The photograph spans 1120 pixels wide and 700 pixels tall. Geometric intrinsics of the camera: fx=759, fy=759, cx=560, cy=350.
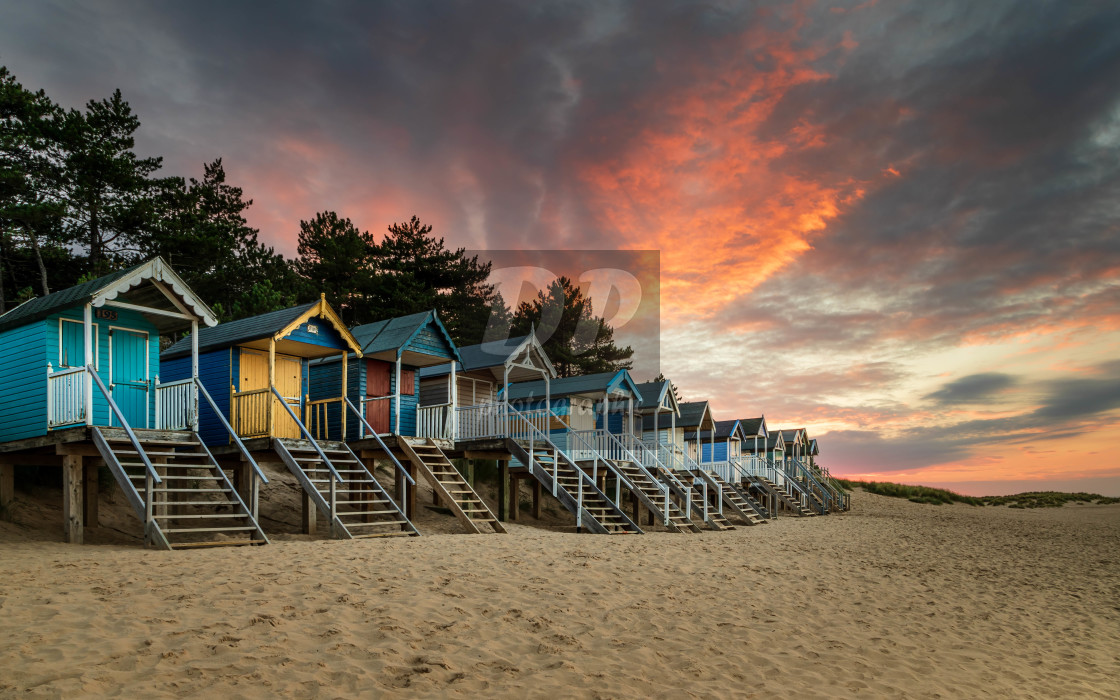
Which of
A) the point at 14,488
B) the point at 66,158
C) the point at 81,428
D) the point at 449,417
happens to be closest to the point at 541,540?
the point at 449,417

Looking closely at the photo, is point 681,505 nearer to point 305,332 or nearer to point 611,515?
point 611,515

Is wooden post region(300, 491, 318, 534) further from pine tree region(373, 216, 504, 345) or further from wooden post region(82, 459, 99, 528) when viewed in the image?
pine tree region(373, 216, 504, 345)

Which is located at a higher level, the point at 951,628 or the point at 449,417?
the point at 449,417

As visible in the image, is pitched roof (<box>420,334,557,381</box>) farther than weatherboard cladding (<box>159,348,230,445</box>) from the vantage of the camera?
Yes

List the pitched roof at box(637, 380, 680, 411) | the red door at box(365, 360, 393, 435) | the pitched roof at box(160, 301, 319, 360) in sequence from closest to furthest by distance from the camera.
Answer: the pitched roof at box(160, 301, 319, 360) → the red door at box(365, 360, 393, 435) → the pitched roof at box(637, 380, 680, 411)

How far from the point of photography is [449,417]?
20641 millimetres

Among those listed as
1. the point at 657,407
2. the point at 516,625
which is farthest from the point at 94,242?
the point at 516,625

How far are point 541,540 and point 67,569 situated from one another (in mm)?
8307

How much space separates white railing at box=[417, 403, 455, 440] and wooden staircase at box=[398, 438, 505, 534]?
2087 millimetres

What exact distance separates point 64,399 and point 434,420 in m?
9.38

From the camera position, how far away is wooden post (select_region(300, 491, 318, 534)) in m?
15.8

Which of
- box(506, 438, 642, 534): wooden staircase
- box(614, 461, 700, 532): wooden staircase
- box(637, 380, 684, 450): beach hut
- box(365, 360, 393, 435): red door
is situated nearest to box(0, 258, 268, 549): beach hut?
box(365, 360, 393, 435): red door

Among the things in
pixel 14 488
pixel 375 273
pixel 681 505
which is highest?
pixel 375 273

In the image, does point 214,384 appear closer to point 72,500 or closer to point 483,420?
point 72,500
